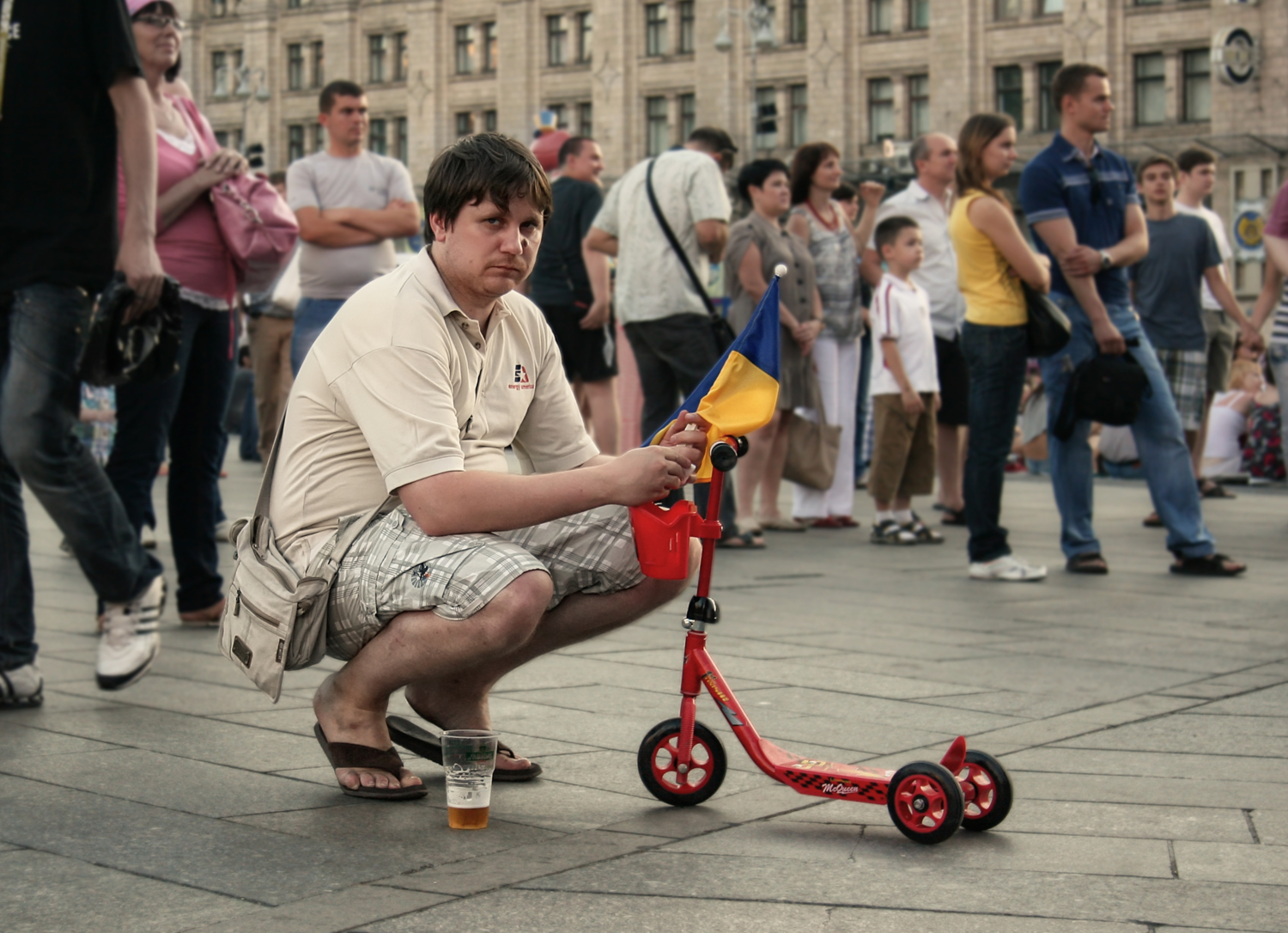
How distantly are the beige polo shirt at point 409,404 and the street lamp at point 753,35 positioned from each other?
35.9 m

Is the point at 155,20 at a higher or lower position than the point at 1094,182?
higher

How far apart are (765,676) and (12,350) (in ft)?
7.67

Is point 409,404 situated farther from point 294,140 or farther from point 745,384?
point 294,140

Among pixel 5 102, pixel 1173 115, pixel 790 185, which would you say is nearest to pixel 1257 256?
pixel 1173 115

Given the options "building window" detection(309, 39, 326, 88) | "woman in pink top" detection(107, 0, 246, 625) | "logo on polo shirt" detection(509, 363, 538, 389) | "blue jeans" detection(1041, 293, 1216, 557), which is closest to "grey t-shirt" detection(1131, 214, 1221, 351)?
"blue jeans" detection(1041, 293, 1216, 557)

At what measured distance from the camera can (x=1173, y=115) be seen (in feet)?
149

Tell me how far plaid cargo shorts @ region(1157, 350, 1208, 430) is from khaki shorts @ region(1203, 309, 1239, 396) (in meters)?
0.56

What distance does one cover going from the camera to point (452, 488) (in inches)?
138

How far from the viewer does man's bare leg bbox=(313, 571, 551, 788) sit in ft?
11.5

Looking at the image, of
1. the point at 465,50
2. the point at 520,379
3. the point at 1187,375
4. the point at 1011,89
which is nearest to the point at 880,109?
the point at 1011,89

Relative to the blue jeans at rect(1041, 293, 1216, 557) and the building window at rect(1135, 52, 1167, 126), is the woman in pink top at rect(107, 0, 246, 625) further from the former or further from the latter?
the building window at rect(1135, 52, 1167, 126)

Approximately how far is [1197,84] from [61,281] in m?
44.6

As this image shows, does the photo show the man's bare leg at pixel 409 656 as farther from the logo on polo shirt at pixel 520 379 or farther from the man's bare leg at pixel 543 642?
the logo on polo shirt at pixel 520 379

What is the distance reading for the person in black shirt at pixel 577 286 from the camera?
9.94m
